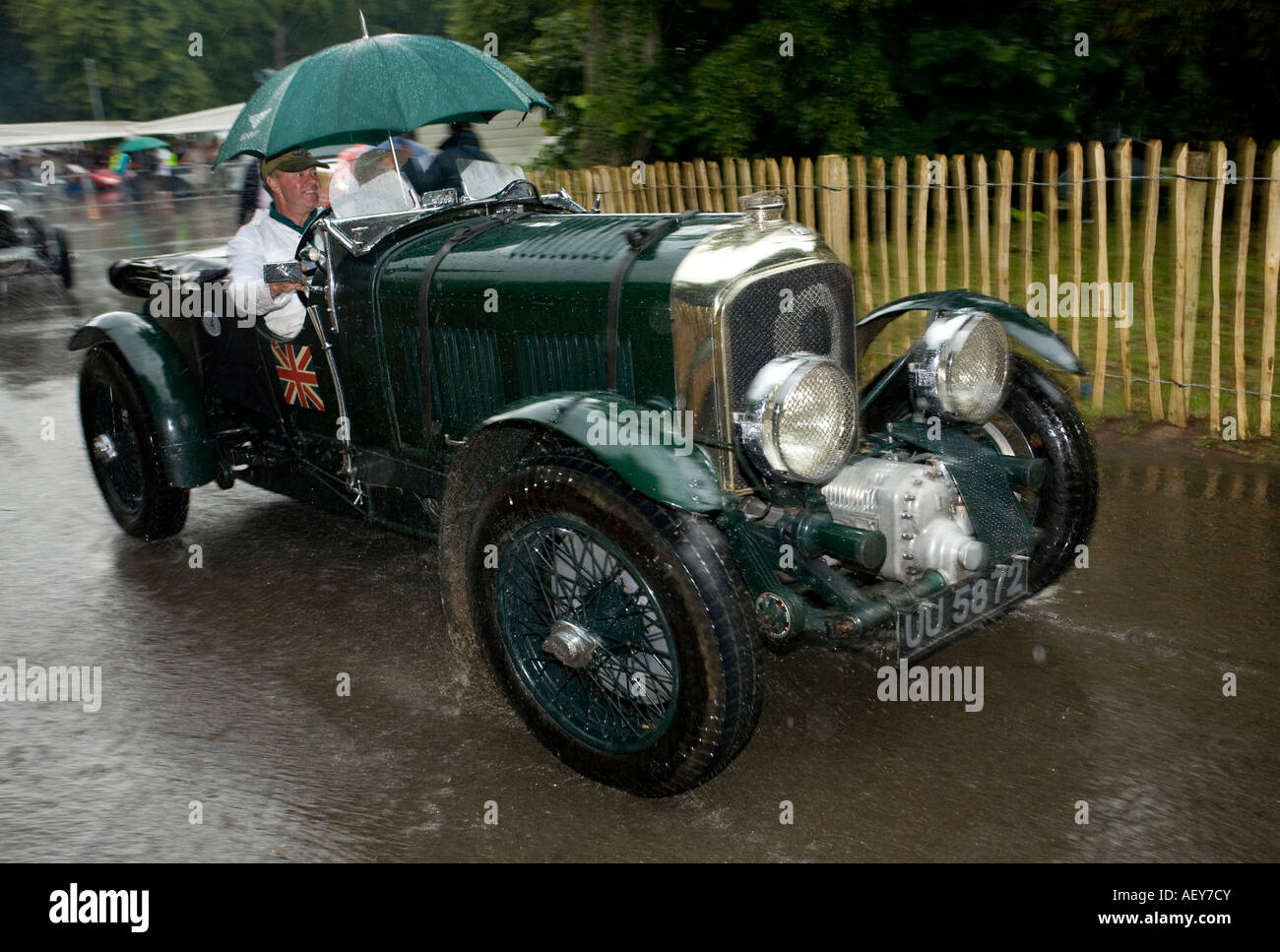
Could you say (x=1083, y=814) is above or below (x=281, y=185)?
below

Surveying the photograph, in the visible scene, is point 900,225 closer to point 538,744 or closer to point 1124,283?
point 1124,283

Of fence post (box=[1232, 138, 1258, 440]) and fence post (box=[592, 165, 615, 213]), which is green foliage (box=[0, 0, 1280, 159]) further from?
fence post (box=[1232, 138, 1258, 440])

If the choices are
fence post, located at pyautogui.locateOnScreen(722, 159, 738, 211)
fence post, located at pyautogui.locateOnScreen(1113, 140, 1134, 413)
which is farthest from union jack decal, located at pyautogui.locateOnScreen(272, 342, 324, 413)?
fence post, located at pyautogui.locateOnScreen(722, 159, 738, 211)

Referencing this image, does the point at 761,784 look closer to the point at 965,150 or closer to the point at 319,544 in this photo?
the point at 319,544

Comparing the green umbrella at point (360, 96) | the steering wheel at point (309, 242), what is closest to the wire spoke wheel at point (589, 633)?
the steering wheel at point (309, 242)

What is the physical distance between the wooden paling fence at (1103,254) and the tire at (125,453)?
3.20 m

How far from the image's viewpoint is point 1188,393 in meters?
6.61

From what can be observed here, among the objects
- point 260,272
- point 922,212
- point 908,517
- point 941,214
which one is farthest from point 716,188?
point 908,517

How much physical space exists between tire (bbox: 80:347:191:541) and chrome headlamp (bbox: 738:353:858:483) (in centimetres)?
314

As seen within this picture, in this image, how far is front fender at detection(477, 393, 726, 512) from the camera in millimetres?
2875

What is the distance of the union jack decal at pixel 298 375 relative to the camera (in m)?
4.58

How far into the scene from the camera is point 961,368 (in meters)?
3.62

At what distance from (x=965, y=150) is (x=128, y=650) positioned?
34.7 feet
